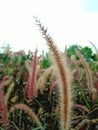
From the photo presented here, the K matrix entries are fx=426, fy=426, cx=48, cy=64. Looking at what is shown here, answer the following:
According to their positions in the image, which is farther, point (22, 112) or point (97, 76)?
point (97, 76)

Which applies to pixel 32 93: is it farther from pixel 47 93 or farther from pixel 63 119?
pixel 63 119

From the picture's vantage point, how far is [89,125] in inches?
107

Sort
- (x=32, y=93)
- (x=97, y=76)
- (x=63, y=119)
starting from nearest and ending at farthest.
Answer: (x=63, y=119), (x=32, y=93), (x=97, y=76)

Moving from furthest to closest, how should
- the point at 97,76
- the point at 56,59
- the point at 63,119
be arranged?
the point at 97,76, the point at 63,119, the point at 56,59

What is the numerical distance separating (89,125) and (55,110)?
11.4 inches

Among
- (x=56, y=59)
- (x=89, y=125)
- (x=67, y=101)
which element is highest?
(x=56, y=59)

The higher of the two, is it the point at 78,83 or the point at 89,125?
the point at 78,83

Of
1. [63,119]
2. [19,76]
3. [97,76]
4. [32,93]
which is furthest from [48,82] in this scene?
[63,119]

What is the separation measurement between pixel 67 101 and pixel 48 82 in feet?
5.42

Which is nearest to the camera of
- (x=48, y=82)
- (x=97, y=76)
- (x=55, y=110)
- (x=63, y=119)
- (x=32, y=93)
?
(x=63, y=119)

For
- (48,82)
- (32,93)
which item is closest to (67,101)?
(32,93)

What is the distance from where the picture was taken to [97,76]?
10.5 ft

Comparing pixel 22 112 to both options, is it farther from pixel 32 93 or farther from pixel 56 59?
pixel 56 59

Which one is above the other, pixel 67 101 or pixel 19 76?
pixel 19 76
